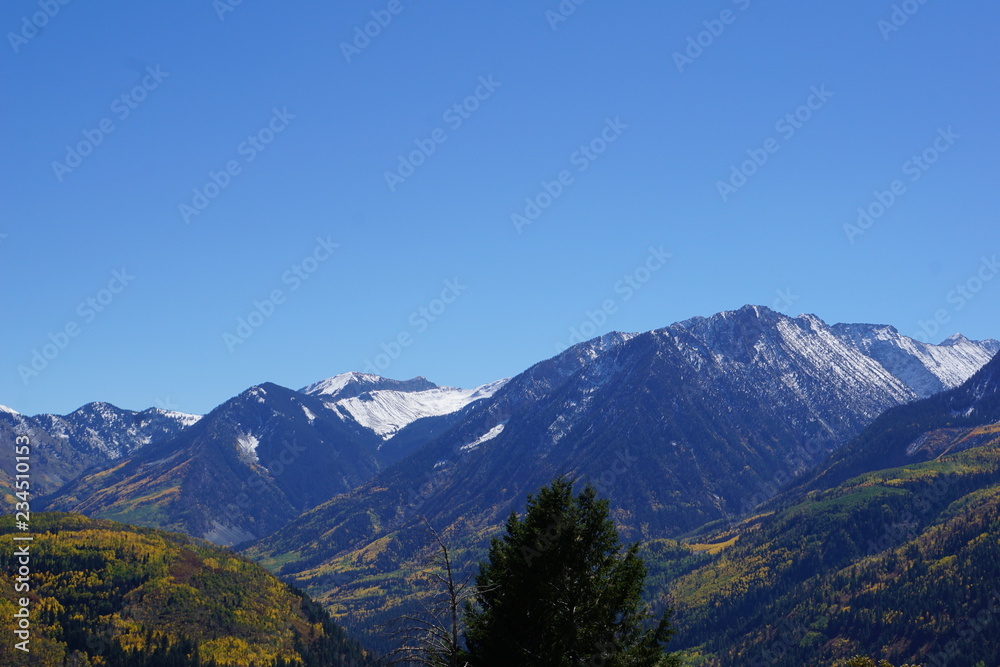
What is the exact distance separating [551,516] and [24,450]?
295 ft

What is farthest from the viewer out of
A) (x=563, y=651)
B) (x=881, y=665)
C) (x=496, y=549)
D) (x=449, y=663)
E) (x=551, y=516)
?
(x=881, y=665)

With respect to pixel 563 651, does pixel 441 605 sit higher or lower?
higher

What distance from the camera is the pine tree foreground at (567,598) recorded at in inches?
1773

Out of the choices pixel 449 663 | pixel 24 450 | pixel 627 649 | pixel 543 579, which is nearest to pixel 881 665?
pixel 627 649

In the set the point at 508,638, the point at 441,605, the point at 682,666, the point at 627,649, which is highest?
the point at 441,605

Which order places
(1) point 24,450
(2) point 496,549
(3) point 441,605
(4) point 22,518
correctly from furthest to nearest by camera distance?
(4) point 22,518
(1) point 24,450
(2) point 496,549
(3) point 441,605

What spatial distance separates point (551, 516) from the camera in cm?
4772

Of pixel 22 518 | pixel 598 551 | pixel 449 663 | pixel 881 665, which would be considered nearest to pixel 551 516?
pixel 598 551

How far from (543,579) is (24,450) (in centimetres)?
9017

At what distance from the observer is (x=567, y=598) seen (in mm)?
45906

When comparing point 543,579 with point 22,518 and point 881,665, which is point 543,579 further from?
point 22,518

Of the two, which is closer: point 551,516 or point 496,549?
point 551,516

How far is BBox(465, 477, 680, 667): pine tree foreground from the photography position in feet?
148

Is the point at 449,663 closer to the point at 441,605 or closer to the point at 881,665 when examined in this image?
the point at 441,605
